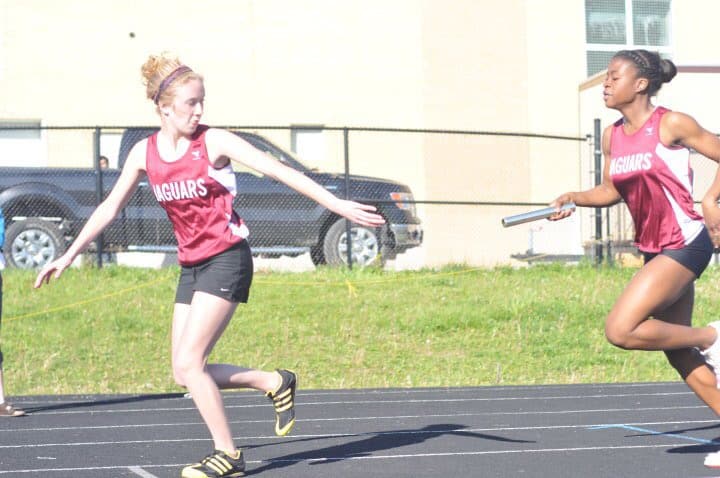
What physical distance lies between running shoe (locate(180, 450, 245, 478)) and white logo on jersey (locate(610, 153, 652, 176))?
93.8 inches

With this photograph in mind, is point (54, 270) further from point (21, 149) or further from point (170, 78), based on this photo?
point (21, 149)

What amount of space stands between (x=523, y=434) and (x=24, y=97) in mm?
17952

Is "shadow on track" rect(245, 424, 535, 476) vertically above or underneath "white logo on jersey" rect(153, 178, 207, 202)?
underneath

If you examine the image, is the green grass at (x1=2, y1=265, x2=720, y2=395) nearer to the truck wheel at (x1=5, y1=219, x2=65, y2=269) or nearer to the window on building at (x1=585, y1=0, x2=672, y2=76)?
the truck wheel at (x1=5, y1=219, x2=65, y2=269)

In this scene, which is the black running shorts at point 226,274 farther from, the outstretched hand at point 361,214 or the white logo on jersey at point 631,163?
the white logo on jersey at point 631,163

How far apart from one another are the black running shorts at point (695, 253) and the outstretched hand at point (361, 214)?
1607mm

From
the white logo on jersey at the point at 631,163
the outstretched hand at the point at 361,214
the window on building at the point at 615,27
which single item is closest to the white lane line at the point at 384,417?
the white logo on jersey at the point at 631,163

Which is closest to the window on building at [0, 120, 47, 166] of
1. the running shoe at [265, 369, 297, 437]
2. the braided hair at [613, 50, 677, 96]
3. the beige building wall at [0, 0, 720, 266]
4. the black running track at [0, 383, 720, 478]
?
the beige building wall at [0, 0, 720, 266]

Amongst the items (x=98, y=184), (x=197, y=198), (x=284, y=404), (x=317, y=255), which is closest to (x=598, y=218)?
(x=317, y=255)

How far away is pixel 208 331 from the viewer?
6340 millimetres

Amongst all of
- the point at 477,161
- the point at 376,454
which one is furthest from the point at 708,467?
the point at 477,161

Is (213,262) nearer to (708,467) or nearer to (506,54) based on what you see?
(708,467)

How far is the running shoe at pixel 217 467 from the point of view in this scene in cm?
630

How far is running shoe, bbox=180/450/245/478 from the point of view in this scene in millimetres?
6297
